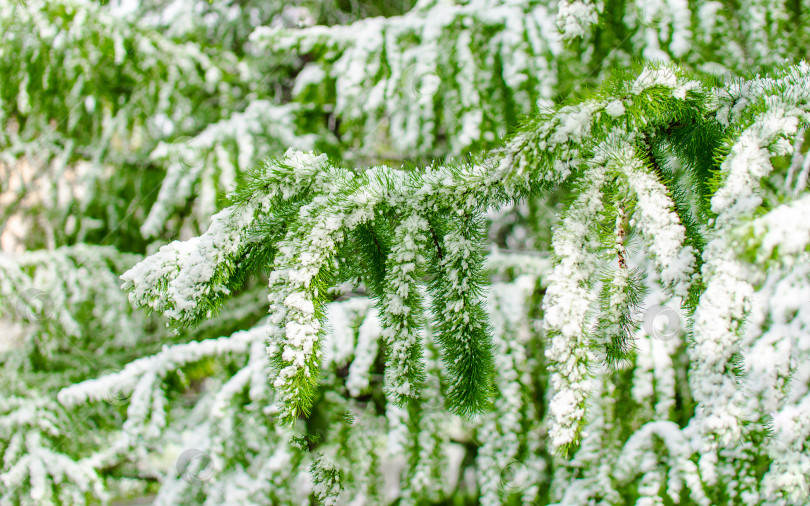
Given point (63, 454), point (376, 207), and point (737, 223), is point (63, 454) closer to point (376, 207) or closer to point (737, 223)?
point (376, 207)

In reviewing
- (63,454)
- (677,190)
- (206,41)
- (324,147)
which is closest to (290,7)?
(206,41)
